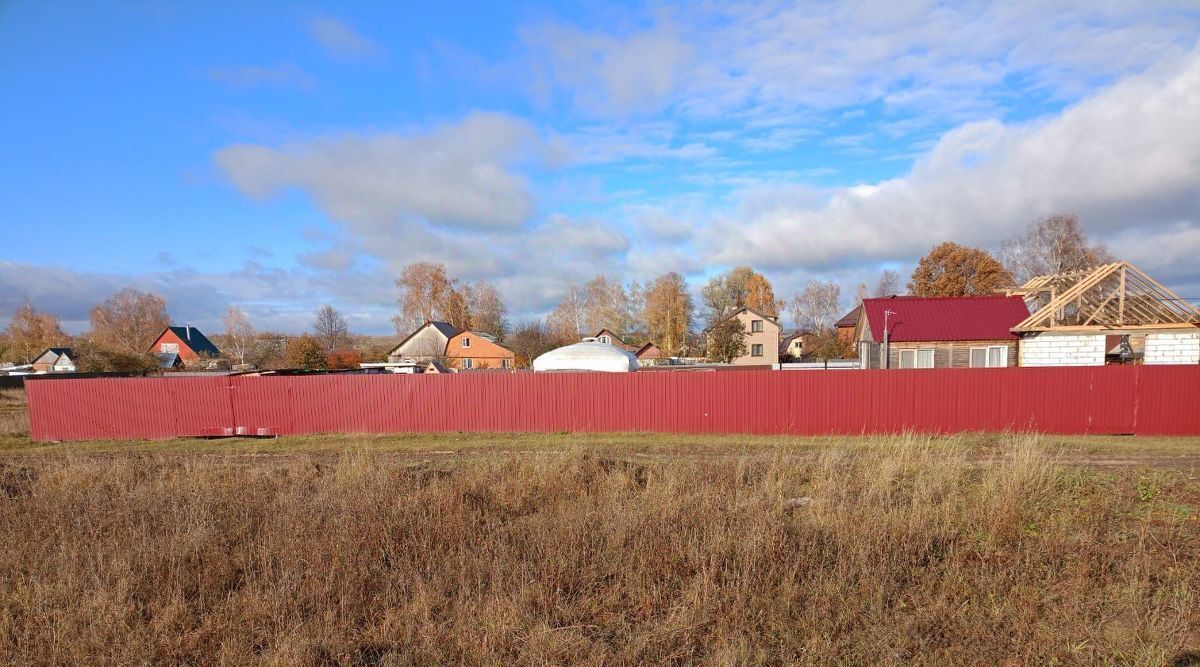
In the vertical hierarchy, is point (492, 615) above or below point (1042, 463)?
below

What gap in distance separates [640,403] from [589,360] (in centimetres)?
835

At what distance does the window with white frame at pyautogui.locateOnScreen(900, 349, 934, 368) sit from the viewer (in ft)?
78.6

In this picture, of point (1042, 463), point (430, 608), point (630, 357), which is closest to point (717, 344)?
point (630, 357)

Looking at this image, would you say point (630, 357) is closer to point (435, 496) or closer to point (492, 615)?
point (435, 496)

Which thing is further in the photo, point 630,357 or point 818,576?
point 630,357

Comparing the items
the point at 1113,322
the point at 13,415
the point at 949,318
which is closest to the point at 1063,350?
the point at 1113,322

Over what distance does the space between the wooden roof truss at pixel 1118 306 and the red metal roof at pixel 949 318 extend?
217cm

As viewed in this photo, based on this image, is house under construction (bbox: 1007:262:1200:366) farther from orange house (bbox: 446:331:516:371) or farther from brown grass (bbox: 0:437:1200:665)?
orange house (bbox: 446:331:516:371)

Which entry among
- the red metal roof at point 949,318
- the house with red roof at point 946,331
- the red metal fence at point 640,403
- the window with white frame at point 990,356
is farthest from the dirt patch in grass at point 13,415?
the window with white frame at point 990,356

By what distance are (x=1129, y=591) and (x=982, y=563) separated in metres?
0.91

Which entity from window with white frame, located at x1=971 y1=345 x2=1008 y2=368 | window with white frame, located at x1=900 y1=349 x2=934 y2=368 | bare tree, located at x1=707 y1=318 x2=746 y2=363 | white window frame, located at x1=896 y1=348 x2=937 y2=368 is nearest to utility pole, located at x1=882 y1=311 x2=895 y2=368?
white window frame, located at x1=896 y1=348 x2=937 y2=368

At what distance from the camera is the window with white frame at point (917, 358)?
2397cm

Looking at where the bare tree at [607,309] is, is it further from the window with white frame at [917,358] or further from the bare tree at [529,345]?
the window with white frame at [917,358]

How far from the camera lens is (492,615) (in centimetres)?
394
